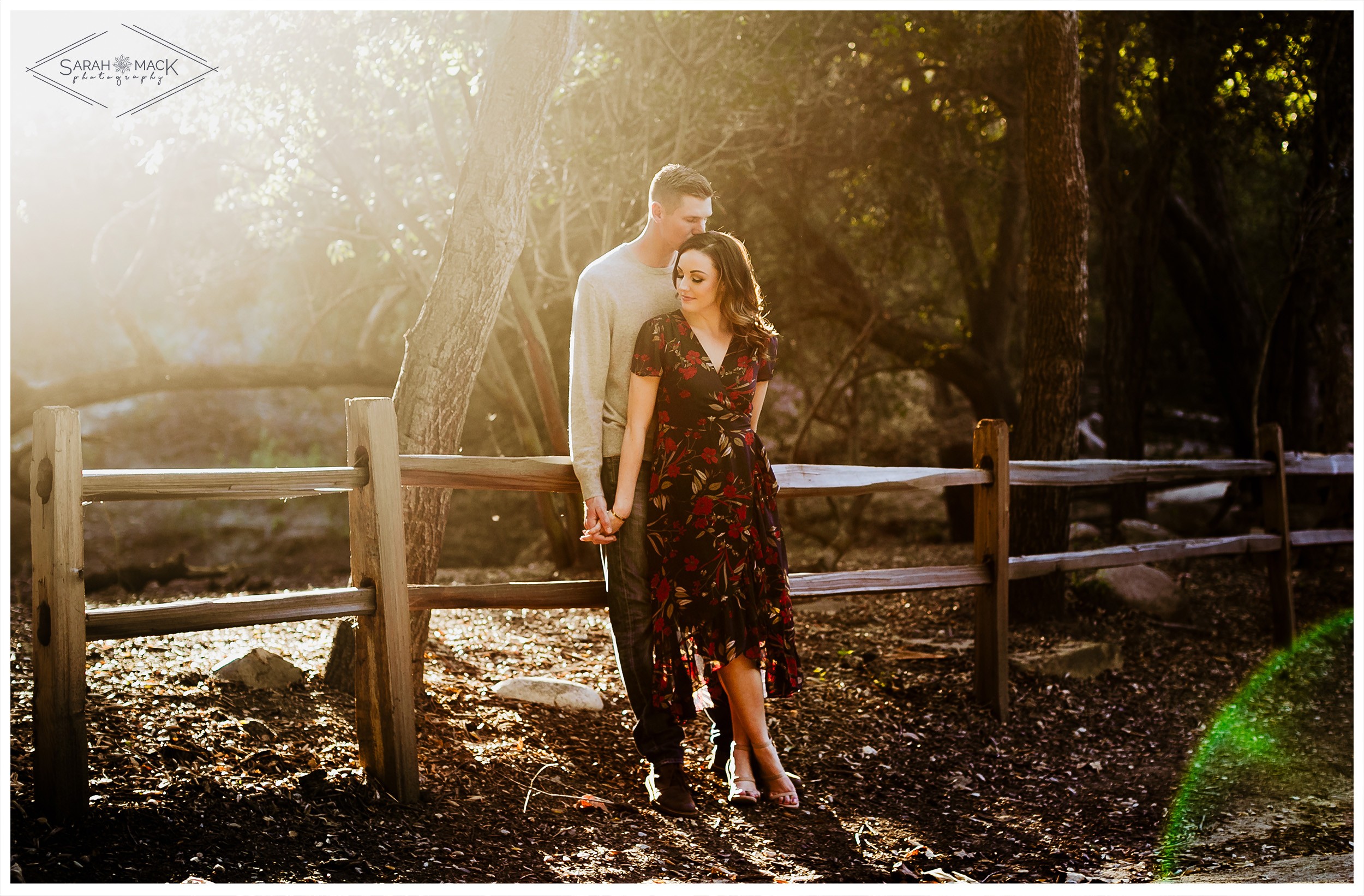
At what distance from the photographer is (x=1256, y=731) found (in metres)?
5.74

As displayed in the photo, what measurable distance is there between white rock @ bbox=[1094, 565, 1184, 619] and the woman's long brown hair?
489 centimetres

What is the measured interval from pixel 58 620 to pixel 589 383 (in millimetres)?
1728

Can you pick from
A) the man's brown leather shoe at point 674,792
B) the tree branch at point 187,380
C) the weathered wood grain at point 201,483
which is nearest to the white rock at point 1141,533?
the tree branch at point 187,380

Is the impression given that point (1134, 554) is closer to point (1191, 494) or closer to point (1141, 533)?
point (1141, 533)

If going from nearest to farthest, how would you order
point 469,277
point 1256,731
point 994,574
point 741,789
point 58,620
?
point 58,620 < point 741,789 < point 469,277 < point 994,574 < point 1256,731

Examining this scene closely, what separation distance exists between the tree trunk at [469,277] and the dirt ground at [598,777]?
29.9 inches

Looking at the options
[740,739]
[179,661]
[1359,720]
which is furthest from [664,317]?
[1359,720]

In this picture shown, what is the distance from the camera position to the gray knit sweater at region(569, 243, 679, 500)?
12.2 feet

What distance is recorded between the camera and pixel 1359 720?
469cm

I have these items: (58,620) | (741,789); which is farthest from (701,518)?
(58,620)

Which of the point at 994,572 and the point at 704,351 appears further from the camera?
the point at 994,572

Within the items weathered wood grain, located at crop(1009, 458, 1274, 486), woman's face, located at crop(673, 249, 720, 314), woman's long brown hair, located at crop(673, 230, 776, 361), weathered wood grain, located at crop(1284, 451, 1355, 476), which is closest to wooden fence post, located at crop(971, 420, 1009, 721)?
weathered wood grain, located at crop(1009, 458, 1274, 486)

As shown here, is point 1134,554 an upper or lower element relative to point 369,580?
lower

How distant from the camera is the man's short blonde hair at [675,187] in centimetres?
377
